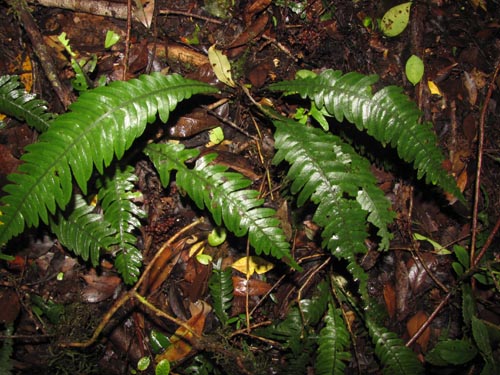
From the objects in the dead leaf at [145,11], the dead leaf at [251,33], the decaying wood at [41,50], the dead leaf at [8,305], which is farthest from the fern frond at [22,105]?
the dead leaf at [251,33]

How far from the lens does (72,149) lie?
2189 millimetres

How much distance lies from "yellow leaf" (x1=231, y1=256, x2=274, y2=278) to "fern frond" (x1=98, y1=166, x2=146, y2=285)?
3.06ft

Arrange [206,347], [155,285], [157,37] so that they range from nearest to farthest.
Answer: [206,347]
[155,285]
[157,37]

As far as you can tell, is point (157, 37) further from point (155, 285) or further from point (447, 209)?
point (447, 209)

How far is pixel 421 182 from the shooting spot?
11.6 ft

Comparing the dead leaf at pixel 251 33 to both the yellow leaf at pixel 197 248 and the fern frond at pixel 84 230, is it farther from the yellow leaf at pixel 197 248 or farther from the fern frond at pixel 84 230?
the fern frond at pixel 84 230

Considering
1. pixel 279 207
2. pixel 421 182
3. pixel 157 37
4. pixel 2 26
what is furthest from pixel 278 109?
pixel 2 26

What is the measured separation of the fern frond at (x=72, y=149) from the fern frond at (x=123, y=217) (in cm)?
48

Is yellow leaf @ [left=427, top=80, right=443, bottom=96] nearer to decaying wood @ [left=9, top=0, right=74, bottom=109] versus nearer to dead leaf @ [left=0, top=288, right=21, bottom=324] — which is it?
decaying wood @ [left=9, top=0, right=74, bottom=109]

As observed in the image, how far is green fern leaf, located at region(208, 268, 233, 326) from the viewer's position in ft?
10.2

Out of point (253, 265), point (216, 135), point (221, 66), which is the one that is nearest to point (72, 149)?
point (216, 135)

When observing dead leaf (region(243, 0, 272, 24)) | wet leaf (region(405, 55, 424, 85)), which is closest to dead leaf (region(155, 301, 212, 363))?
dead leaf (region(243, 0, 272, 24))

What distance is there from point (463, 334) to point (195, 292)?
2476 millimetres

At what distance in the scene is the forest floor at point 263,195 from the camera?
10.1 feet
